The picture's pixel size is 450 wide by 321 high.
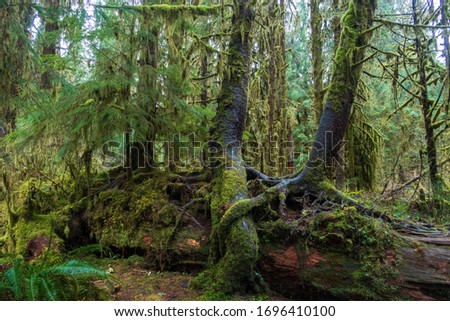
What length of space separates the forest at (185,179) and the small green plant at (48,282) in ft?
0.07

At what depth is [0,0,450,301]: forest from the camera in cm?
410

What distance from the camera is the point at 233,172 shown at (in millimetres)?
5480

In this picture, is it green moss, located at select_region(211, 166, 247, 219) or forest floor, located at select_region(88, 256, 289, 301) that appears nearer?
forest floor, located at select_region(88, 256, 289, 301)

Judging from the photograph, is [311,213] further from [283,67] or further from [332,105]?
[283,67]

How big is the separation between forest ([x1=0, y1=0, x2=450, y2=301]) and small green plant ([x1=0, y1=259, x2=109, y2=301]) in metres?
0.02

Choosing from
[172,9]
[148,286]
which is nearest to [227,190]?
[148,286]

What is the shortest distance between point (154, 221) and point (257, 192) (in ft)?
6.85

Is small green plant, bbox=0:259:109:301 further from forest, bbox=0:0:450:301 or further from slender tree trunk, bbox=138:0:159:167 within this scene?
slender tree trunk, bbox=138:0:159:167

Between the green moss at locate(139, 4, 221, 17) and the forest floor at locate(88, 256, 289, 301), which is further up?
the green moss at locate(139, 4, 221, 17)

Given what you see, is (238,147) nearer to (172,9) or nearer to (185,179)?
(185,179)

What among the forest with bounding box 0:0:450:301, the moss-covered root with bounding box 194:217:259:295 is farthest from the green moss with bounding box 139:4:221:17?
the moss-covered root with bounding box 194:217:259:295

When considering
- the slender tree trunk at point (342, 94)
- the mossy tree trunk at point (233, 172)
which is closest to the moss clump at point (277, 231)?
→ the mossy tree trunk at point (233, 172)

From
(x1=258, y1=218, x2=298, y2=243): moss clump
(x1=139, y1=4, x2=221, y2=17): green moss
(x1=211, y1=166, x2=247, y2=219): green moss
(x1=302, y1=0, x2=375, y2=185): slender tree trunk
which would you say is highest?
(x1=139, y1=4, x2=221, y2=17): green moss

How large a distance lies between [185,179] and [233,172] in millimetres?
1466
